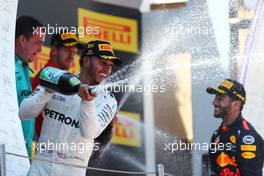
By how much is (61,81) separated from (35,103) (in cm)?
32

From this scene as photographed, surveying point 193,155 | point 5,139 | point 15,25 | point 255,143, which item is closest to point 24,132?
point 5,139

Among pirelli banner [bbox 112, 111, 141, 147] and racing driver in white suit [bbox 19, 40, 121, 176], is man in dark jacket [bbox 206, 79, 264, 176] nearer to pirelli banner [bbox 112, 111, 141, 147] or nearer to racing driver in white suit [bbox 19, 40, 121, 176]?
pirelli banner [bbox 112, 111, 141, 147]

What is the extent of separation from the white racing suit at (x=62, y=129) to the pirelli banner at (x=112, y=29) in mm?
593

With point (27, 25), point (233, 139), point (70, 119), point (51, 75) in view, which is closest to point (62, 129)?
point (70, 119)

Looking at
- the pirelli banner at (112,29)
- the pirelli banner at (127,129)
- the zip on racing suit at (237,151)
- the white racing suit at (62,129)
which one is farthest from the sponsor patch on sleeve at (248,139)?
the white racing suit at (62,129)

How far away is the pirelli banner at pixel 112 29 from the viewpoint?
16.3 feet

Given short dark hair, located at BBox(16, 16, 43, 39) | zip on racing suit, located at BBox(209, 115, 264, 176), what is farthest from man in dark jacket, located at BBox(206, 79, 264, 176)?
short dark hair, located at BBox(16, 16, 43, 39)

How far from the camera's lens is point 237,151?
4.98m

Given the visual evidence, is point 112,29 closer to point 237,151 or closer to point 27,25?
point 27,25

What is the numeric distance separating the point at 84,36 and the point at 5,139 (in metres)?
0.74

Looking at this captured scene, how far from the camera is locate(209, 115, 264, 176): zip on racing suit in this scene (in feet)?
16.3

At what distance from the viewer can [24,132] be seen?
4.78 metres

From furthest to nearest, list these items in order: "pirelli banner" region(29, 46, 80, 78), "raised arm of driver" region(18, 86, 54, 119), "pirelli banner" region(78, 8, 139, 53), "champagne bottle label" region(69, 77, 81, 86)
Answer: "pirelli banner" region(78, 8, 139, 53) → "pirelli banner" region(29, 46, 80, 78) → "raised arm of driver" region(18, 86, 54, 119) → "champagne bottle label" region(69, 77, 81, 86)

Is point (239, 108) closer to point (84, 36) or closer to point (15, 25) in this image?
point (84, 36)
